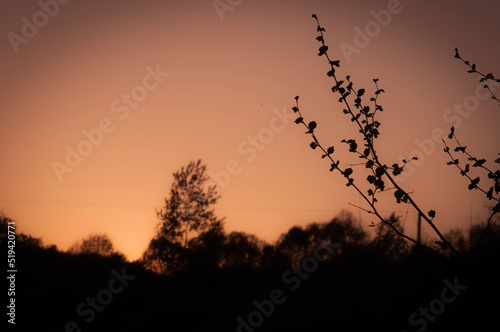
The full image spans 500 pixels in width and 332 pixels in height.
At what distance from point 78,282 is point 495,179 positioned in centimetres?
2674

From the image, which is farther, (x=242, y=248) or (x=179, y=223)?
(x=242, y=248)

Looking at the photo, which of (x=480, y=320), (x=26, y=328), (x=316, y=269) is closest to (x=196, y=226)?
(x=316, y=269)

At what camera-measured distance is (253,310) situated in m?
26.9

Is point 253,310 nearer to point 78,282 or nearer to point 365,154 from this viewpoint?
point 78,282

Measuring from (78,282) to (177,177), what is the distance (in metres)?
11.2

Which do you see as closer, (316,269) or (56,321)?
(56,321)

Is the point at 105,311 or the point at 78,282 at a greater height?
the point at 78,282

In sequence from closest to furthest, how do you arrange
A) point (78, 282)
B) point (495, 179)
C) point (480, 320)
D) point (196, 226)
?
point (495, 179)
point (480, 320)
point (78, 282)
point (196, 226)

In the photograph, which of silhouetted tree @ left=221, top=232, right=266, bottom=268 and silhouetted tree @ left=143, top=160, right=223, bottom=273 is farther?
silhouetted tree @ left=221, top=232, right=266, bottom=268

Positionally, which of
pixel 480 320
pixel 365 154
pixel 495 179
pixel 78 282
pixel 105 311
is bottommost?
pixel 480 320

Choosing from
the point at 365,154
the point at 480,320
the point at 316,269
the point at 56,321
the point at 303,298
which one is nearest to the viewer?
the point at 365,154

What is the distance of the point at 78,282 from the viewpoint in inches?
1014

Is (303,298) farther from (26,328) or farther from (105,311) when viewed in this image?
(26,328)

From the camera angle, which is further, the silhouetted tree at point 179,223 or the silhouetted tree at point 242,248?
the silhouetted tree at point 242,248
